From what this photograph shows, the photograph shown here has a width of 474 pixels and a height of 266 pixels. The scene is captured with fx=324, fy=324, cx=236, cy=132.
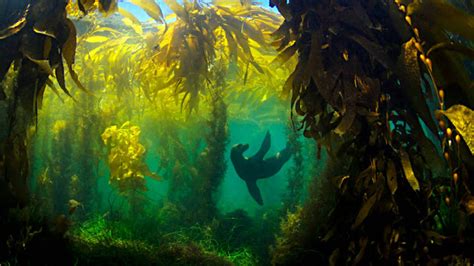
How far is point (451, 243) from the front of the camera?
2.12m

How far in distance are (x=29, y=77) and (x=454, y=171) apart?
297 cm

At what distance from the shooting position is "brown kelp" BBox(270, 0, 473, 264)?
6.59 feet

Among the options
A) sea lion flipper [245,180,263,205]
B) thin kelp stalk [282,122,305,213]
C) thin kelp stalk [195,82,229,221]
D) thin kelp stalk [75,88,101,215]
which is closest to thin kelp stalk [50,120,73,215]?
thin kelp stalk [75,88,101,215]

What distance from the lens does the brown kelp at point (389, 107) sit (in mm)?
2010

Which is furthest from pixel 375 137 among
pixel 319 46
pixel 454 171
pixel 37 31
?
pixel 37 31

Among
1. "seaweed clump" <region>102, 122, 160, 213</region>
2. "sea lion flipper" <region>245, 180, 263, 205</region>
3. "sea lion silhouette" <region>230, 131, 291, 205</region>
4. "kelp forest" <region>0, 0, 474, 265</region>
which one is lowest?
"sea lion flipper" <region>245, 180, 263, 205</region>

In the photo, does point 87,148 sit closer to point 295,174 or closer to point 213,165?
point 213,165

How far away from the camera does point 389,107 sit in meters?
2.25

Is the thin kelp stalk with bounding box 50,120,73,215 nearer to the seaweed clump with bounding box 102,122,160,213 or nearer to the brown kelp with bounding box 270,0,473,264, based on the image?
the seaweed clump with bounding box 102,122,160,213

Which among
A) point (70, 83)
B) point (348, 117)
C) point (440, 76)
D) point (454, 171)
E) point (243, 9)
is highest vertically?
point (243, 9)

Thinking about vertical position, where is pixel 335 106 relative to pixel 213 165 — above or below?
above

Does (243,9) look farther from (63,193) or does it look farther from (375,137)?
(63,193)

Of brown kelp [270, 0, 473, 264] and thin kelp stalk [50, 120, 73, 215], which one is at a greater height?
brown kelp [270, 0, 473, 264]

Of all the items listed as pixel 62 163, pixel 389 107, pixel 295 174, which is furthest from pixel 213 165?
pixel 389 107
